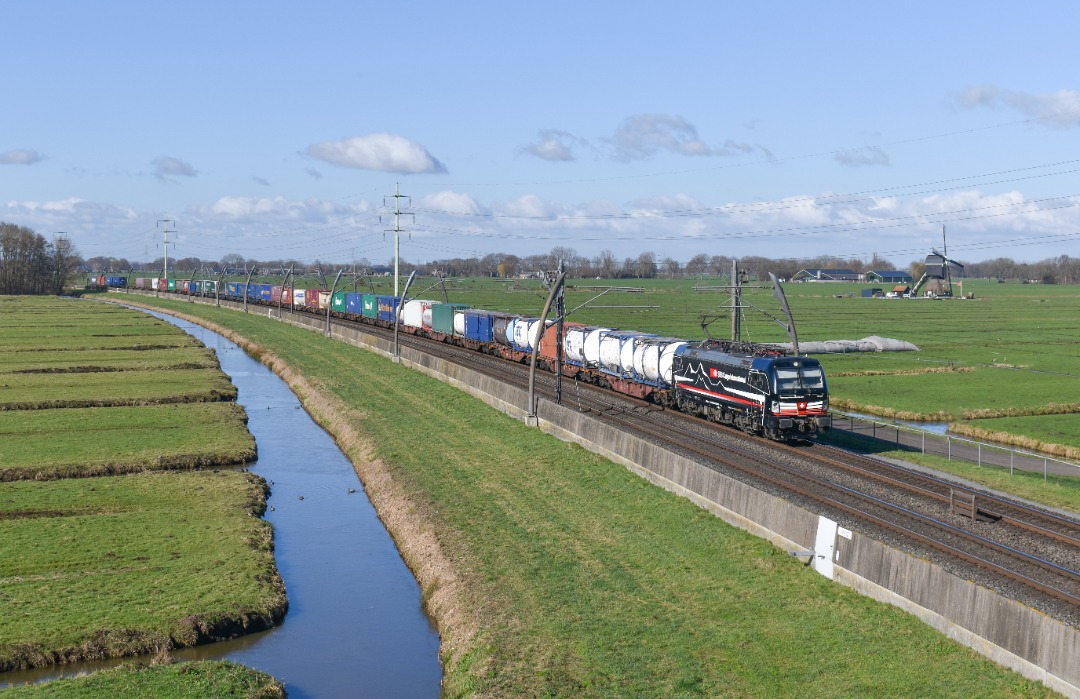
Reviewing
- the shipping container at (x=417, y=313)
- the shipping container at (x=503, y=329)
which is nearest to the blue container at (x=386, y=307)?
the shipping container at (x=417, y=313)

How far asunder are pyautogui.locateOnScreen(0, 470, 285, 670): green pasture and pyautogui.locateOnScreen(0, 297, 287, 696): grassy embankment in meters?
0.04

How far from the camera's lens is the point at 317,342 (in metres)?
107

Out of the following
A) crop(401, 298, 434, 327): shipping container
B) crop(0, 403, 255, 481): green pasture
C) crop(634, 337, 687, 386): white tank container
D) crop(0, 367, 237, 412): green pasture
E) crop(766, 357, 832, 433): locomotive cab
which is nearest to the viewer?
crop(0, 403, 255, 481): green pasture

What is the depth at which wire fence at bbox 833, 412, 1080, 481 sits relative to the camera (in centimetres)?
4319

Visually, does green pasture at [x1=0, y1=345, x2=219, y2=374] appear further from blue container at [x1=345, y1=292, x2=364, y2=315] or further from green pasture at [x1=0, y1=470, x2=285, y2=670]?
green pasture at [x1=0, y1=470, x2=285, y2=670]

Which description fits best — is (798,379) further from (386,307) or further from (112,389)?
(386,307)

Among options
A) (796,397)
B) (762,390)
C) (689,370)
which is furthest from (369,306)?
(796,397)

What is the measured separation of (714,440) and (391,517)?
15.5 metres

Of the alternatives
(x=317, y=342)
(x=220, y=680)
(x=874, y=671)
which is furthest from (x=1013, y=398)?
(x=317, y=342)

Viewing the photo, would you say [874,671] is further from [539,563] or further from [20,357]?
[20,357]

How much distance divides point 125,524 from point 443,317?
2689 inches

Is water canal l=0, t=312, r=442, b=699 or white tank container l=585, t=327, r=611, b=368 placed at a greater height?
white tank container l=585, t=327, r=611, b=368

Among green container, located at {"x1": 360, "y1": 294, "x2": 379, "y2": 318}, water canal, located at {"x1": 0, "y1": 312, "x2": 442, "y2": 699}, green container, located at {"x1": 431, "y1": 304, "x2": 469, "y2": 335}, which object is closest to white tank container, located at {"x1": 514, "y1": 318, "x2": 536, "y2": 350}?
green container, located at {"x1": 431, "y1": 304, "x2": 469, "y2": 335}

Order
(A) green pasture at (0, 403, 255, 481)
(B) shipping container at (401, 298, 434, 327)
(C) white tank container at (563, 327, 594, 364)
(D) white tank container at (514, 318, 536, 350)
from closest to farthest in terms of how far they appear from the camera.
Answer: (A) green pasture at (0, 403, 255, 481) < (C) white tank container at (563, 327, 594, 364) < (D) white tank container at (514, 318, 536, 350) < (B) shipping container at (401, 298, 434, 327)
